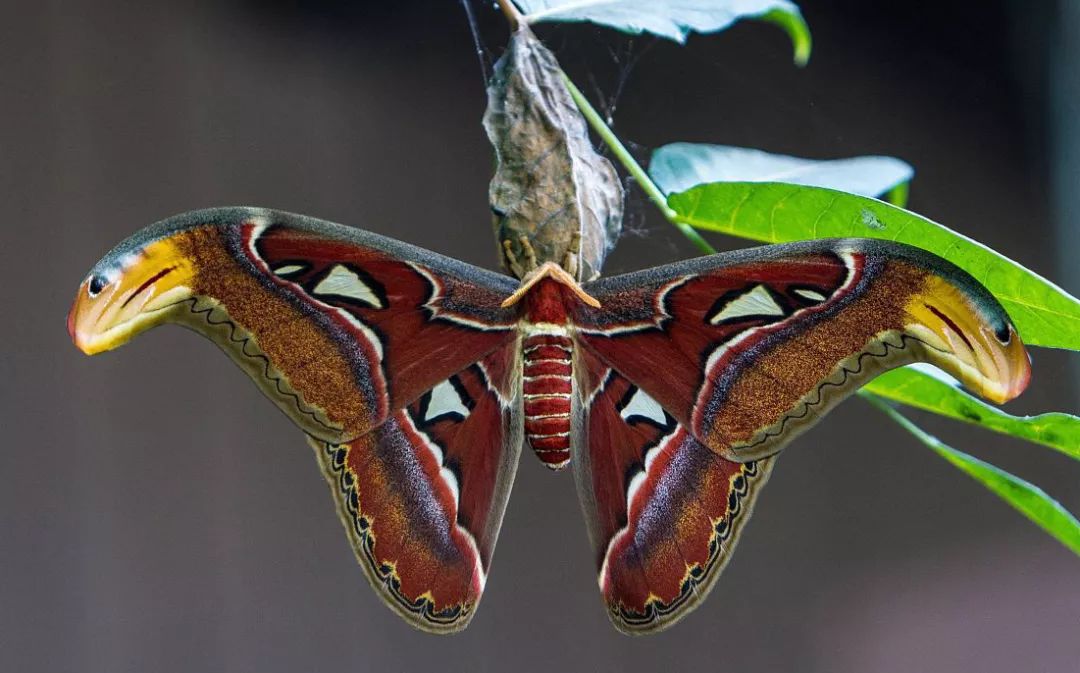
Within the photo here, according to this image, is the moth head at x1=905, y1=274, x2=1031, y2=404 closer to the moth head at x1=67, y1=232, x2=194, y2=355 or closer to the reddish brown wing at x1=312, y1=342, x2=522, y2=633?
the reddish brown wing at x1=312, y1=342, x2=522, y2=633

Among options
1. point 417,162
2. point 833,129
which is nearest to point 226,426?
point 417,162

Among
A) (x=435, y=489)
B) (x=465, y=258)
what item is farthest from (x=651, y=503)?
(x=465, y=258)

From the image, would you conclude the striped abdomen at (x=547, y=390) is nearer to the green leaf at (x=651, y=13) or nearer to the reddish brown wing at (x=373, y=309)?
the reddish brown wing at (x=373, y=309)

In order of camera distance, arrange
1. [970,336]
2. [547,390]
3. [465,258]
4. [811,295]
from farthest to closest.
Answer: [465,258], [547,390], [811,295], [970,336]

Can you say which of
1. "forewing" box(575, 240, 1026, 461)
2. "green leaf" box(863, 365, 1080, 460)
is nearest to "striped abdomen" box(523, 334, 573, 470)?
"forewing" box(575, 240, 1026, 461)

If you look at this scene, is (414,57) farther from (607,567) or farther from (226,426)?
(607,567)

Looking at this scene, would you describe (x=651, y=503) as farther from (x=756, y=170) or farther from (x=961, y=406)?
(x=756, y=170)
